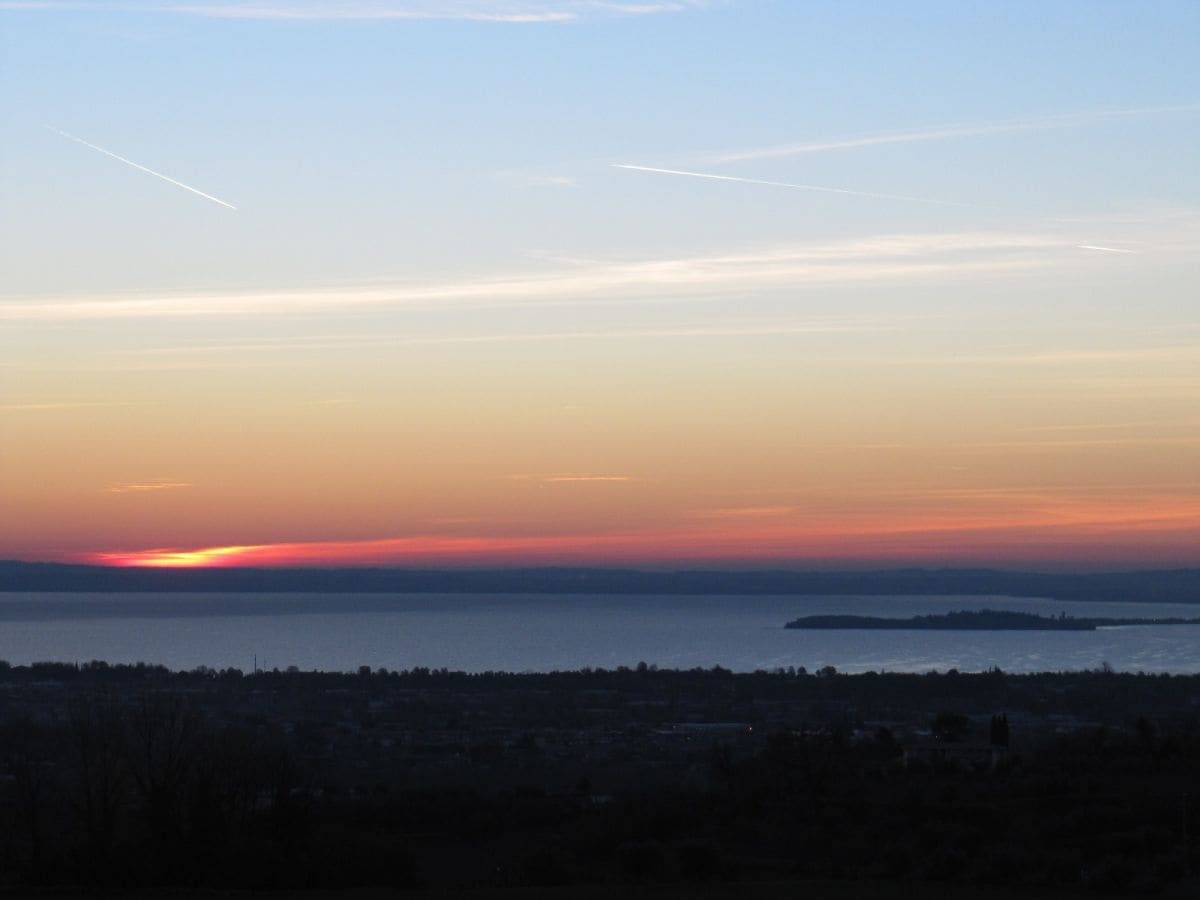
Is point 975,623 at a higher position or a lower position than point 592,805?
higher

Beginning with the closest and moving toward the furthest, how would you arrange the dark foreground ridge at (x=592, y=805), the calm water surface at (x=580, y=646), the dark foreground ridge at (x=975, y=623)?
1. the dark foreground ridge at (x=592, y=805)
2. the calm water surface at (x=580, y=646)
3. the dark foreground ridge at (x=975, y=623)

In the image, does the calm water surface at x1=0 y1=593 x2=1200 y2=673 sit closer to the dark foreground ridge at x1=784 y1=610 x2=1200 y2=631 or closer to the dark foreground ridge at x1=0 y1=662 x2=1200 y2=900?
the dark foreground ridge at x1=784 y1=610 x2=1200 y2=631

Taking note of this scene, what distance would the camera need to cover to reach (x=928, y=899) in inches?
672

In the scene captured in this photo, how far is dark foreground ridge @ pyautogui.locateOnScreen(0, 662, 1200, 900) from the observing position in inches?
739

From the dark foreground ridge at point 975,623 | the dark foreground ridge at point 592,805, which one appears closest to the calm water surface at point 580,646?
the dark foreground ridge at point 975,623

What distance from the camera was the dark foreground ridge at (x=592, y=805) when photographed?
18766 millimetres

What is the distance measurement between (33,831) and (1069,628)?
142m

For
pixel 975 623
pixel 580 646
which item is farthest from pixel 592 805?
pixel 975 623

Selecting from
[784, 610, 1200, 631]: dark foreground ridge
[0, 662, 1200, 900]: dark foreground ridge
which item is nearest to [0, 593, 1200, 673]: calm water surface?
[784, 610, 1200, 631]: dark foreground ridge

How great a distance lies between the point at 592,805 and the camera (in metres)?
28.9

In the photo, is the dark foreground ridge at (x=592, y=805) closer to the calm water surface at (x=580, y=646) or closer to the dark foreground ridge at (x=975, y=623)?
the calm water surface at (x=580, y=646)

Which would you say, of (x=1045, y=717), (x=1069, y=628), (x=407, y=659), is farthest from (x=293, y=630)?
(x=1045, y=717)

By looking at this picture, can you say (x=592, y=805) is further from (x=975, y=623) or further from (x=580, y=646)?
(x=975, y=623)

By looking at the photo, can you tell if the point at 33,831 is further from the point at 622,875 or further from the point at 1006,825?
the point at 1006,825
